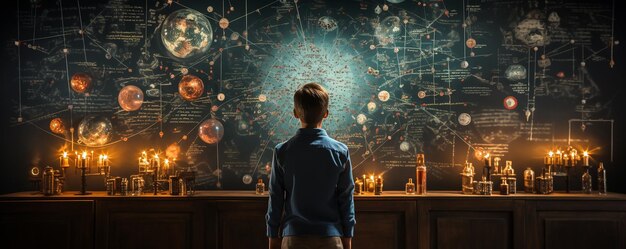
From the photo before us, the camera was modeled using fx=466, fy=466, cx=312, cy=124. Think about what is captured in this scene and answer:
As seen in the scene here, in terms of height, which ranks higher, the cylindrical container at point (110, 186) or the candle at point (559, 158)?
the candle at point (559, 158)

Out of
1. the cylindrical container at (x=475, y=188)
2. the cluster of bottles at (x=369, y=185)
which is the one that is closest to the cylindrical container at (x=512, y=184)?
the cylindrical container at (x=475, y=188)

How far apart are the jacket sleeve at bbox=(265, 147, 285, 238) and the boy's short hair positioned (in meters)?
0.29

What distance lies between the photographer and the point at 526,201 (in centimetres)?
408

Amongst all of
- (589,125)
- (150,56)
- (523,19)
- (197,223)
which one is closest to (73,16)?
(150,56)

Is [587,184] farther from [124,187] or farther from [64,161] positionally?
[64,161]

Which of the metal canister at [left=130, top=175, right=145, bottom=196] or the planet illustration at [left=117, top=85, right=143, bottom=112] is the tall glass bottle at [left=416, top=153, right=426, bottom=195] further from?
the planet illustration at [left=117, top=85, right=143, bottom=112]

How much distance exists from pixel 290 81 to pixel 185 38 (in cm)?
112

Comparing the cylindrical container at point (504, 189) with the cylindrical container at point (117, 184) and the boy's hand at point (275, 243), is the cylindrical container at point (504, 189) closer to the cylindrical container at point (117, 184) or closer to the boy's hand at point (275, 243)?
the boy's hand at point (275, 243)

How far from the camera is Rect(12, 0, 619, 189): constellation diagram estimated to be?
459 centimetres

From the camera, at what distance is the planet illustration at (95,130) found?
15.1 ft

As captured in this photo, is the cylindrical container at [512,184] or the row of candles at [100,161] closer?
the cylindrical container at [512,184]

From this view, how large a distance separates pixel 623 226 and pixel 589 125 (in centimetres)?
104

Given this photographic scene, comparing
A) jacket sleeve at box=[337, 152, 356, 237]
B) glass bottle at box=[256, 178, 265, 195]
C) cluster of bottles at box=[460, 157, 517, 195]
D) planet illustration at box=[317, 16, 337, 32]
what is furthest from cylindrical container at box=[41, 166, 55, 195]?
cluster of bottles at box=[460, 157, 517, 195]

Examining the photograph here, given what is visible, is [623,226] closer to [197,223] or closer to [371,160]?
[371,160]
